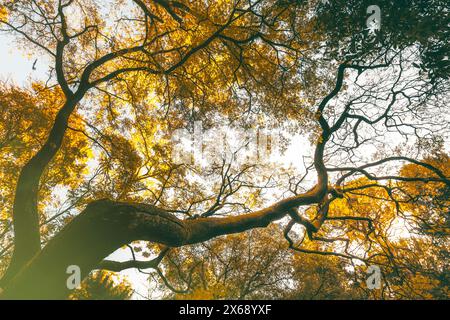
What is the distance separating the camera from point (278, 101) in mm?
7719

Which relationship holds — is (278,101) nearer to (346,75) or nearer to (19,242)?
(346,75)

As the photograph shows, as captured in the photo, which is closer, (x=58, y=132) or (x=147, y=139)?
(x=58, y=132)

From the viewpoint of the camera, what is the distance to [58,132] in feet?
20.0

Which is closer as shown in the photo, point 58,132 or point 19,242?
point 19,242

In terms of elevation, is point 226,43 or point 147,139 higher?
point 226,43
